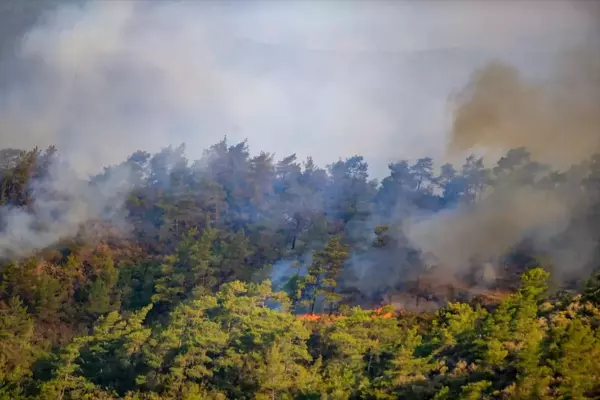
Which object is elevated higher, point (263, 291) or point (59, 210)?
point (59, 210)

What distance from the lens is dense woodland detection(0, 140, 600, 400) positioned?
54.0 ft

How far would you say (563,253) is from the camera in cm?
2702

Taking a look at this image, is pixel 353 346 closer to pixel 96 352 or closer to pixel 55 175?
pixel 96 352

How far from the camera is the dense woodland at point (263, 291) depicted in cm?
1645

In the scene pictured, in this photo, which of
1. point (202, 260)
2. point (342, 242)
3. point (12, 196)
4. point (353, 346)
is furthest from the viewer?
point (12, 196)

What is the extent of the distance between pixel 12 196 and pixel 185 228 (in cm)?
937

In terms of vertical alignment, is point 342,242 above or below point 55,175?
below

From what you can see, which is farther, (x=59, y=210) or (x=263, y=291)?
(x=59, y=210)

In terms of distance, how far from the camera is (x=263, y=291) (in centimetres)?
2086

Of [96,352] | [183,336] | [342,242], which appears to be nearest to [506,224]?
[342,242]

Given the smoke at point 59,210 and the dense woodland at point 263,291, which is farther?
the smoke at point 59,210

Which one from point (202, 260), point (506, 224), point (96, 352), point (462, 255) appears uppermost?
point (506, 224)

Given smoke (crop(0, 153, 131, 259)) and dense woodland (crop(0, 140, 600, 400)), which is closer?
dense woodland (crop(0, 140, 600, 400))

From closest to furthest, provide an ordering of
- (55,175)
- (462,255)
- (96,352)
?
(96,352) → (462,255) → (55,175)
